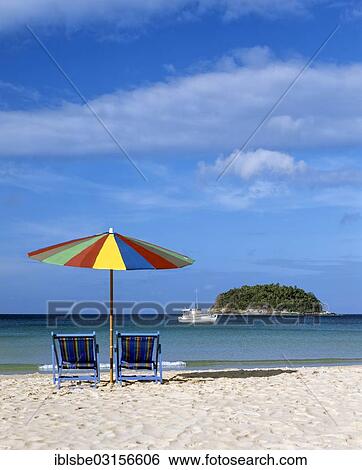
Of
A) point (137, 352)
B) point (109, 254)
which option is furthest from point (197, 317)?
point (109, 254)

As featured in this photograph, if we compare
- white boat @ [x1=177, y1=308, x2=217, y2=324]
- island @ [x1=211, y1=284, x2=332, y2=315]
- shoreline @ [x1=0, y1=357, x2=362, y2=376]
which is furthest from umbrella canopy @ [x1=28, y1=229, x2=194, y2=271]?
island @ [x1=211, y1=284, x2=332, y2=315]

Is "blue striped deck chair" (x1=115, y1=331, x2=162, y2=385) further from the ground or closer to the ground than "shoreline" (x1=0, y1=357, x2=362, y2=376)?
further from the ground

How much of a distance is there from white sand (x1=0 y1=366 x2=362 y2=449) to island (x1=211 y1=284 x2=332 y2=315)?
87.2 metres

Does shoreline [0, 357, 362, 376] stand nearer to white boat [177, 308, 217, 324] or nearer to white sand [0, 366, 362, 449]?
white sand [0, 366, 362, 449]

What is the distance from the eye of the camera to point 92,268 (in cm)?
754

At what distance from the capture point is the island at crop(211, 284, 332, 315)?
320 ft

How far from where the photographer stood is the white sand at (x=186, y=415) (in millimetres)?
5219

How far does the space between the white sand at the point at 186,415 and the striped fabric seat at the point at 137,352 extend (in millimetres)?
287

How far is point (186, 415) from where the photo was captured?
6.32m

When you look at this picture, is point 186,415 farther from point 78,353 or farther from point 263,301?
point 263,301

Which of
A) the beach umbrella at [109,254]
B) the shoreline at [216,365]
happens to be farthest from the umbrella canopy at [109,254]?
the shoreline at [216,365]

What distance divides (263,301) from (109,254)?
307 ft
